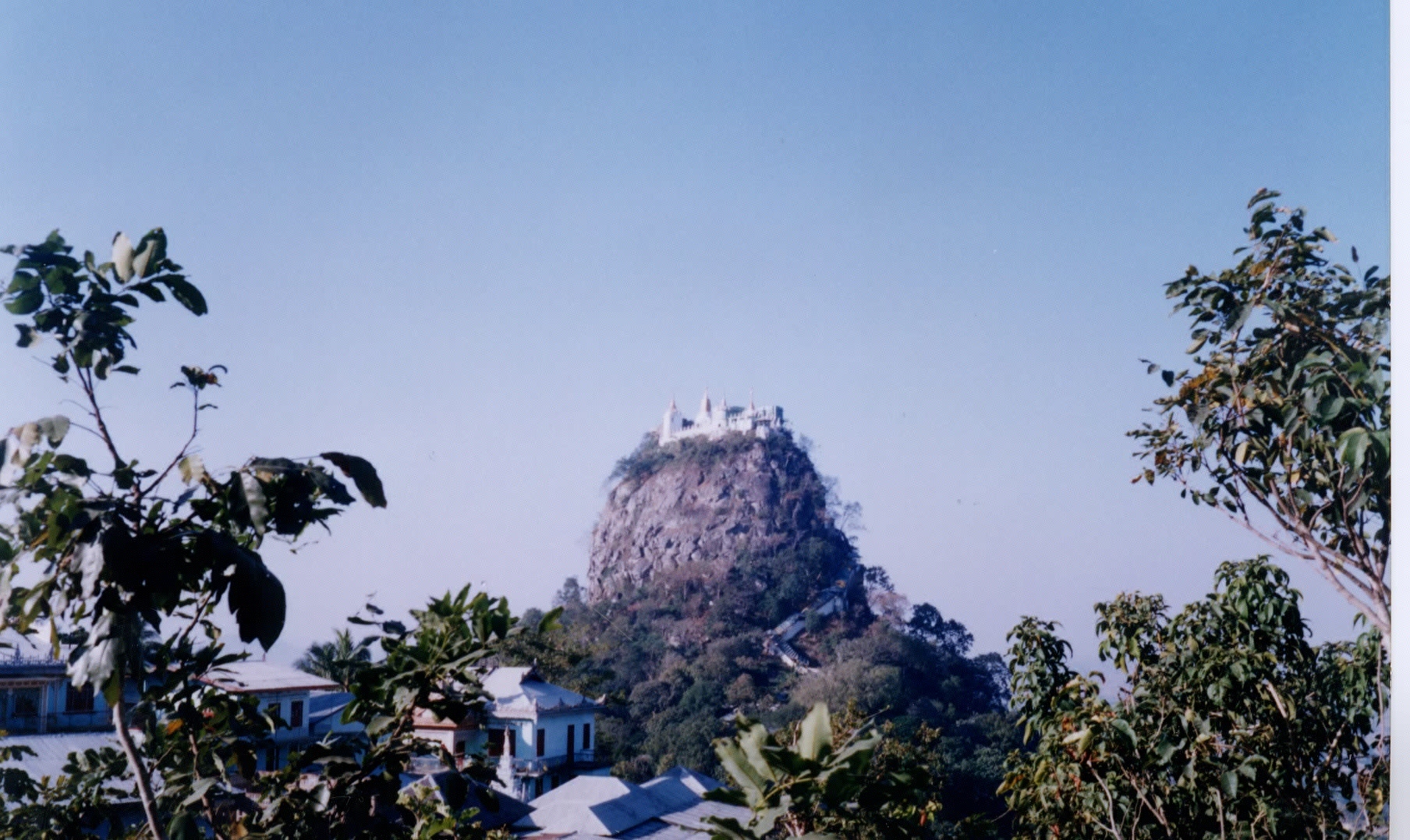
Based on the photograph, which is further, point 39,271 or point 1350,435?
point 1350,435

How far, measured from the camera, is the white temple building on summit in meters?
41.3

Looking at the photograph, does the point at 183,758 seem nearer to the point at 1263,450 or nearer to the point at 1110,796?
the point at 1110,796

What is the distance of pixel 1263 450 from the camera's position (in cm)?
243

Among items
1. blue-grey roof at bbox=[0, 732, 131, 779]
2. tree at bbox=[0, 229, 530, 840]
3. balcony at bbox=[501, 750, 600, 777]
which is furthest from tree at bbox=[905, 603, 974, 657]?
tree at bbox=[0, 229, 530, 840]

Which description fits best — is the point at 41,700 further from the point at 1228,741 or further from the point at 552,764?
the point at 552,764

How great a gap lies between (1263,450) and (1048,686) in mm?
895

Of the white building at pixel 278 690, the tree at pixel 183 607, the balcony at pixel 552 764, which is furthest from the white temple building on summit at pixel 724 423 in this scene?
the tree at pixel 183 607

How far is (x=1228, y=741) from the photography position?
2.21 metres

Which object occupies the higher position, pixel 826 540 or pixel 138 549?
pixel 826 540

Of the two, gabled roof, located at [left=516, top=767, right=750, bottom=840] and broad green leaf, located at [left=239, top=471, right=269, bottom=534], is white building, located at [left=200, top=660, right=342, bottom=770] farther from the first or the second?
gabled roof, located at [left=516, top=767, right=750, bottom=840]

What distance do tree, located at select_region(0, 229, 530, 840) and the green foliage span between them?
48 cm

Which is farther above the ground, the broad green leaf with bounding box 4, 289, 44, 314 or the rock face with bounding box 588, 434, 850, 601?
the rock face with bounding box 588, 434, 850, 601

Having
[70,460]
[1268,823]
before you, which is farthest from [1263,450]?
[70,460]

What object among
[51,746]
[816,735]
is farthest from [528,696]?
[816,735]
